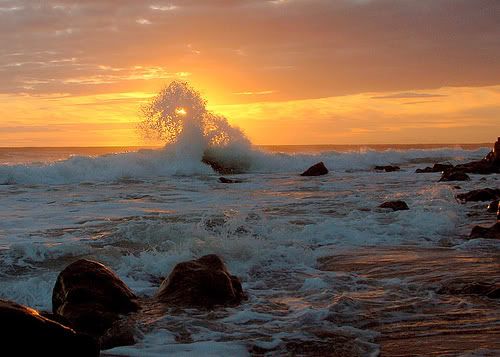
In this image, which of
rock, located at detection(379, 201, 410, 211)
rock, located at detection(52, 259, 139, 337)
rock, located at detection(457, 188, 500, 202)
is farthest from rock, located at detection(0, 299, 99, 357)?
rock, located at detection(457, 188, 500, 202)

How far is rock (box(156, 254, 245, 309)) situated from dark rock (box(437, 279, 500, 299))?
2.07 meters

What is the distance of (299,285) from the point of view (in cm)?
646

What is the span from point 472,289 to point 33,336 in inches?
165

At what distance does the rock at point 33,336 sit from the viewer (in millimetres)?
3309

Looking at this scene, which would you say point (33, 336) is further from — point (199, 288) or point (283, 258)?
point (283, 258)

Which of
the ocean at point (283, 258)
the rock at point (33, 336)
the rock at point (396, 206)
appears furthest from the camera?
the rock at point (396, 206)

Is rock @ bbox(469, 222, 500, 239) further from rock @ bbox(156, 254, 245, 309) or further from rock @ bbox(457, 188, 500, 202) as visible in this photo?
rock @ bbox(457, 188, 500, 202)

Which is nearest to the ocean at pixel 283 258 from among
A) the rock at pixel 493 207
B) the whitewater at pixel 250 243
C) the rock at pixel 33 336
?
the whitewater at pixel 250 243

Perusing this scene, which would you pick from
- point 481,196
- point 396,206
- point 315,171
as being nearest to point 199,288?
point 396,206

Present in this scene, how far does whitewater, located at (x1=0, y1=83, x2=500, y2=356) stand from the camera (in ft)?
15.7

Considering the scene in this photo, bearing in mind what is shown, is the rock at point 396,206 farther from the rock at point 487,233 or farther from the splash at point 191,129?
the splash at point 191,129

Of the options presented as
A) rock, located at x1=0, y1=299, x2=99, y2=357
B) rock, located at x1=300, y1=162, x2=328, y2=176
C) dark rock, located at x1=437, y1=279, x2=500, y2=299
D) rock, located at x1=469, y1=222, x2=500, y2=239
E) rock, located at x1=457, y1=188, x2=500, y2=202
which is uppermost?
rock, located at x1=300, y1=162, x2=328, y2=176

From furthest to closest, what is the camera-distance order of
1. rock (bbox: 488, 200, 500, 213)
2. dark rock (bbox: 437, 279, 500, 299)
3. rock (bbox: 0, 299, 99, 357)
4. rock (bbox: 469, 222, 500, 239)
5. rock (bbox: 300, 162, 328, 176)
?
rock (bbox: 300, 162, 328, 176)
rock (bbox: 488, 200, 500, 213)
rock (bbox: 469, 222, 500, 239)
dark rock (bbox: 437, 279, 500, 299)
rock (bbox: 0, 299, 99, 357)

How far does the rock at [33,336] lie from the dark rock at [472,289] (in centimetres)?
374
